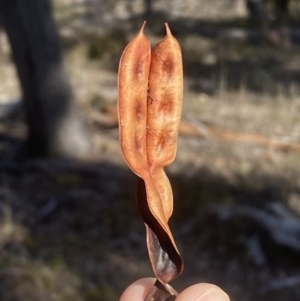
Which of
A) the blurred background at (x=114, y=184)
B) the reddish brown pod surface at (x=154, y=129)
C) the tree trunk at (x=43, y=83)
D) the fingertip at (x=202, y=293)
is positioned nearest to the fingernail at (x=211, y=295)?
the fingertip at (x=202, y=293)

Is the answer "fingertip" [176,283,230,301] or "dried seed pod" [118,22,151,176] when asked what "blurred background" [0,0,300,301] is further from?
"dried seed pod" [118,22,151,176]

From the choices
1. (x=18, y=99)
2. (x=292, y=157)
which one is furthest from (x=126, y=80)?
(x=18, y=99)

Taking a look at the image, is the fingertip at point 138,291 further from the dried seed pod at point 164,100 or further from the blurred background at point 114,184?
the blurred background at point 114,184

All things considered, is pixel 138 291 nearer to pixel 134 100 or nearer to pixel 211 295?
pixel 211 295

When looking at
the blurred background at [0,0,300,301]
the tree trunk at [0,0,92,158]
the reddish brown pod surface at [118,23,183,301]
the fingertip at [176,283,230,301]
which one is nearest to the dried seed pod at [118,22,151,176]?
the reddish brown pod surface at [118,23,183,301]

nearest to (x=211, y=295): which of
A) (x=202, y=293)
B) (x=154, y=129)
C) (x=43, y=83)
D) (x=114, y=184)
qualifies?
(x=202, y=293)
